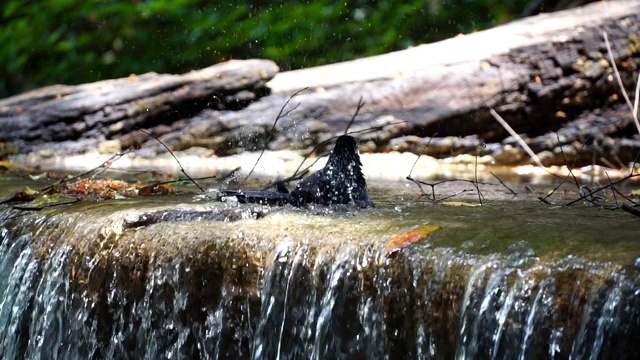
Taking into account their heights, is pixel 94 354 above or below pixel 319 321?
below

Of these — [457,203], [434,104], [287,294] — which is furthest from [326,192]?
[434,104]

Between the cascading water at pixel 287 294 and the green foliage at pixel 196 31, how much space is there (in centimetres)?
805

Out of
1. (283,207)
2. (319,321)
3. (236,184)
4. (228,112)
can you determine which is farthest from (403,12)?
(319,321)

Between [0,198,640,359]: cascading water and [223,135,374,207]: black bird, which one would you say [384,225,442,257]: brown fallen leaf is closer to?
[0,198,640,359]: cascading water

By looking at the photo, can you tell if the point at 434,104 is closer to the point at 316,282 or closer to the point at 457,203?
the point at 457,203

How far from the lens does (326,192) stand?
395 centimetres

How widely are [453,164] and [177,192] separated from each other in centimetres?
341

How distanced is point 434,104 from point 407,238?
5029mm

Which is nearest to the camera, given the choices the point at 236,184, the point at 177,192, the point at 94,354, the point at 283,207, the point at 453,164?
the point at 94,354

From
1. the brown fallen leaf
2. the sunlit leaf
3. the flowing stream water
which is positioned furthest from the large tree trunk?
the brown fallen leaf

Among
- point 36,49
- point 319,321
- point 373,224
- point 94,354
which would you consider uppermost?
point 36,49

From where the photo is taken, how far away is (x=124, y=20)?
12031mm

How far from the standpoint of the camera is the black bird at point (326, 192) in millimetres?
3941

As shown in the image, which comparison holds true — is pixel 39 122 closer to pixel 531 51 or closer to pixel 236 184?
pixel 236 184
